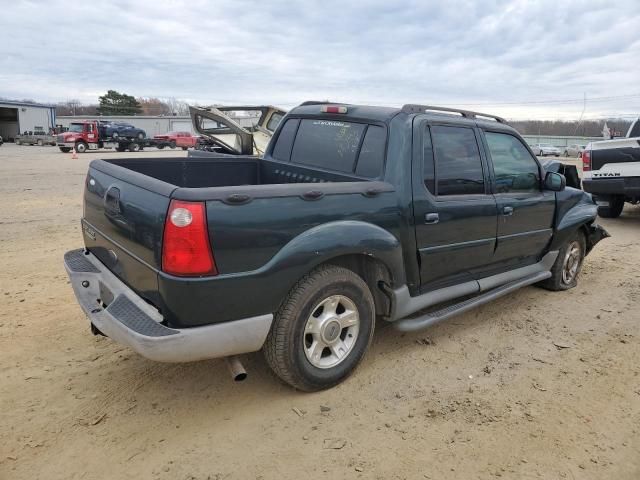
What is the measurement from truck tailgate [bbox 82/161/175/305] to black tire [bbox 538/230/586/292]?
4.14 meters

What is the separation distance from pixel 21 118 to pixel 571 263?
6034cm

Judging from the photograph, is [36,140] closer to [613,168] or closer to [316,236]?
[613,168]

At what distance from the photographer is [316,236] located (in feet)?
9.82

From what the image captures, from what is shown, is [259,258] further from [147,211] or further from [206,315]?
[147,211]

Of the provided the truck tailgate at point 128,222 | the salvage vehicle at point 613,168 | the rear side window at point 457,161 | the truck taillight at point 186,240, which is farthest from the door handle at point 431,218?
the salvage vehicle at point 613,168

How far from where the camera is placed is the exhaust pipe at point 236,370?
2881 millimetres

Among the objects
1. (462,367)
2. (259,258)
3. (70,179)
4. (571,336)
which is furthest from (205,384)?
(70,179)

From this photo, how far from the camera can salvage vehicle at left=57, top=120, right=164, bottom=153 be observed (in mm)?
32250

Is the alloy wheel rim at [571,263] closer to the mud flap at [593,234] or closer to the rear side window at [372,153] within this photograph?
the mud flap at [593,234]

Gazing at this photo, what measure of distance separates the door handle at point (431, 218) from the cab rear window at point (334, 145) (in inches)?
18.1

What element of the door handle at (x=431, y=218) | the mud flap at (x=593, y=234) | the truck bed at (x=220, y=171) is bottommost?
the mud flap at (x=593, y=234)

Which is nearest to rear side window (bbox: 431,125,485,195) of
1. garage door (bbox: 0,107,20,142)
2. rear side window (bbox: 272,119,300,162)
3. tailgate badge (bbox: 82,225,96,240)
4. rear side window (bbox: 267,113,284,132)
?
rear side window (bbox: 272,119,300,162)

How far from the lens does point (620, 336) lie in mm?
4270

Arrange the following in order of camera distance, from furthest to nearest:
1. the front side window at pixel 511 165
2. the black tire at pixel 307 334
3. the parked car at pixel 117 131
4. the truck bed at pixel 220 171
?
1. the parked car at pixel 117 131
2. the front side window at pixel 511 165
3. the truck bed at pixel 220 171
4. the black tire at pixel 307 334
